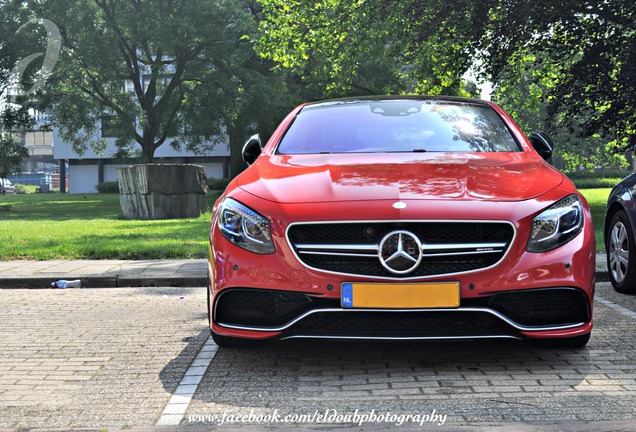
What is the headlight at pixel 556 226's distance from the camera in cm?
421

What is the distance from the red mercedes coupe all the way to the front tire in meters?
2.50

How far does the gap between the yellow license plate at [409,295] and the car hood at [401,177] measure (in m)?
0.48

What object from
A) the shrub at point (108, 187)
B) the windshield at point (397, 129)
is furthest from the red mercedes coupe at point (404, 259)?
the shrub at point (108, 187)

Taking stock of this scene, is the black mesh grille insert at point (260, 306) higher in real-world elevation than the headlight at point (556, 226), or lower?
lower

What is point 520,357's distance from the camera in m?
4.65

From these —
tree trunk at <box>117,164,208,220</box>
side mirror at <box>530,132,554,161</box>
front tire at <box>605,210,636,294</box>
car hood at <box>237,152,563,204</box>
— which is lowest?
tree trunk at <box>117,164,208,220</box>

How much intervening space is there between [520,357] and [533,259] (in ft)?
2.50

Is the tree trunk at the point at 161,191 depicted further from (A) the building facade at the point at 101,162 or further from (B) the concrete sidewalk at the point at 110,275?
(A) the building facade at the point at 101,162

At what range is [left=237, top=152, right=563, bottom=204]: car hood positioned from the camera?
4.32 meters

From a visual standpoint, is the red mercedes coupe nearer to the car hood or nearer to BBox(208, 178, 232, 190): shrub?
the car hood

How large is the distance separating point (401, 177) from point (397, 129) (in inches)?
45.1

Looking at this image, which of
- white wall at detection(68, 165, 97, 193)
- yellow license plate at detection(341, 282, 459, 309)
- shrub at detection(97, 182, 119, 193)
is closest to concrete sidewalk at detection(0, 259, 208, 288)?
yellow license plate at detection(341, 282, 459, 309)

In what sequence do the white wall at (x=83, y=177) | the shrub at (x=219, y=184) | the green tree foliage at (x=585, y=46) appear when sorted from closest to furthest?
the green tree foliage at (x=585, y=46) → the shrub at (x=219, y=184) → the white wall at (x=83, y=177)

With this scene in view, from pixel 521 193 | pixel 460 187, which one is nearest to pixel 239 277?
pixel 460 187
